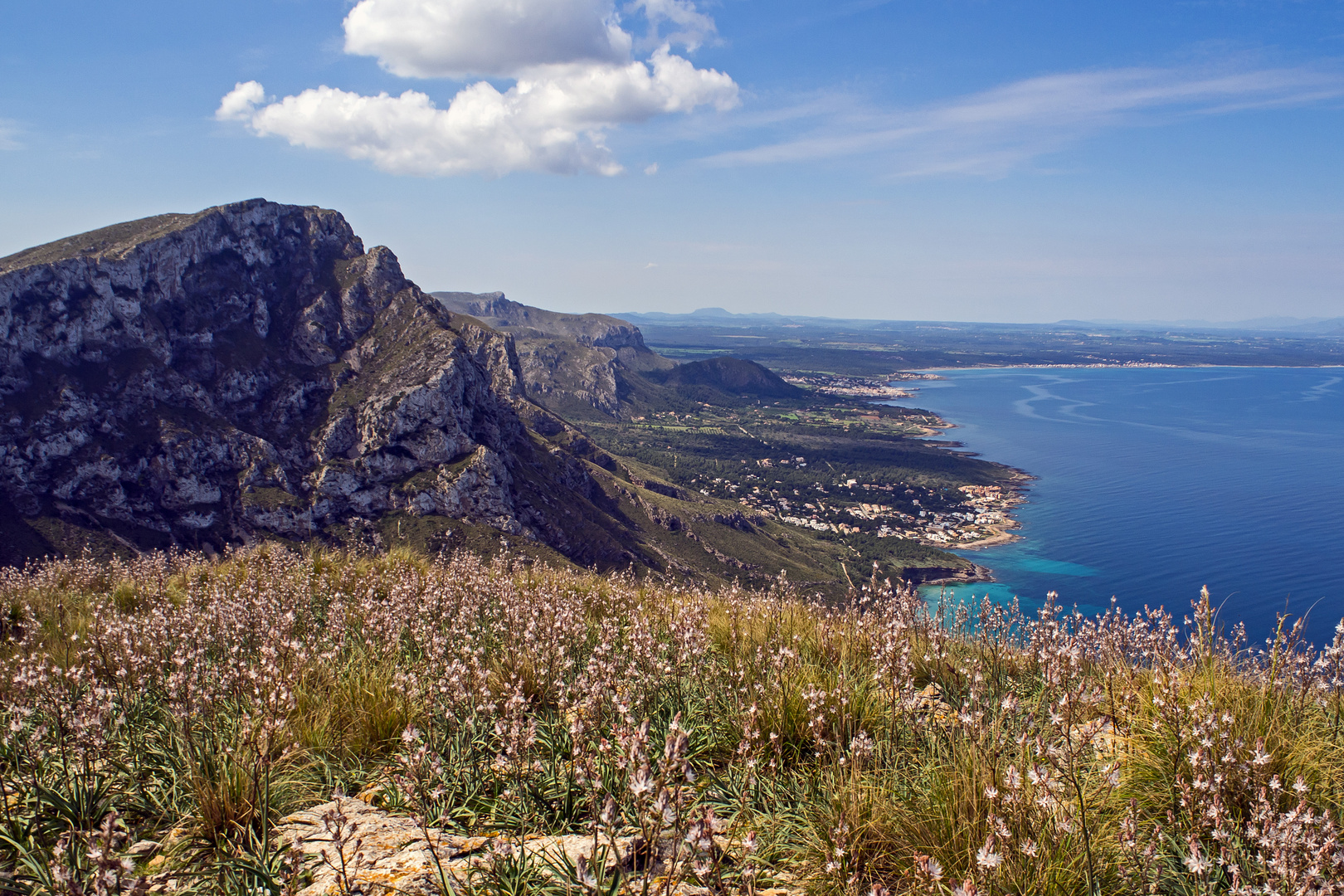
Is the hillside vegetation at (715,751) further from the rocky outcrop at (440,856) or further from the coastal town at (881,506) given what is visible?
the coastal town at (881,506)

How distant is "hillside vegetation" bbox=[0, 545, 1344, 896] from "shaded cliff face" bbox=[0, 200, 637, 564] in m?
102

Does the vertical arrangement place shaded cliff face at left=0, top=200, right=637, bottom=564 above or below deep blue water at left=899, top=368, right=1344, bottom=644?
above

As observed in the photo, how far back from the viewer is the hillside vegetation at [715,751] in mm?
3469

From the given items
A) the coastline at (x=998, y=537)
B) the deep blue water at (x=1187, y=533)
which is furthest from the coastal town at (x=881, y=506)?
A: the deep blue water at (x=1187, y=533)

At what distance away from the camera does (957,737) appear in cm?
467

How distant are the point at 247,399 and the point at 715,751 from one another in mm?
131302

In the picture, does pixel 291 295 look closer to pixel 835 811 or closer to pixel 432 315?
pixel 432 315

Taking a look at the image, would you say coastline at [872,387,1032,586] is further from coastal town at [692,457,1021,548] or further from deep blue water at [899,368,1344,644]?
deep blue water at [899,368,1344,644]

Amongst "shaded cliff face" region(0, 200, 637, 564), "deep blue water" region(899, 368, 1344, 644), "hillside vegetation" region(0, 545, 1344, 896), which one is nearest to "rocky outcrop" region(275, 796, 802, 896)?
"hillside vegetation" region(0, 545, 1344, 896)

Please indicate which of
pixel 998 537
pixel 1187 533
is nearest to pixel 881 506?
pixel 998 537

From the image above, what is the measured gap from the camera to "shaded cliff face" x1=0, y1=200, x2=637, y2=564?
95.1 metres

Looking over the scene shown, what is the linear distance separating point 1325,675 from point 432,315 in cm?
14362

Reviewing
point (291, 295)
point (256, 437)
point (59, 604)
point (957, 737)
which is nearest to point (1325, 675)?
point (957, 737)

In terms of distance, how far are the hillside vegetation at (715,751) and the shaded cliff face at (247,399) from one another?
10178 centimetres
